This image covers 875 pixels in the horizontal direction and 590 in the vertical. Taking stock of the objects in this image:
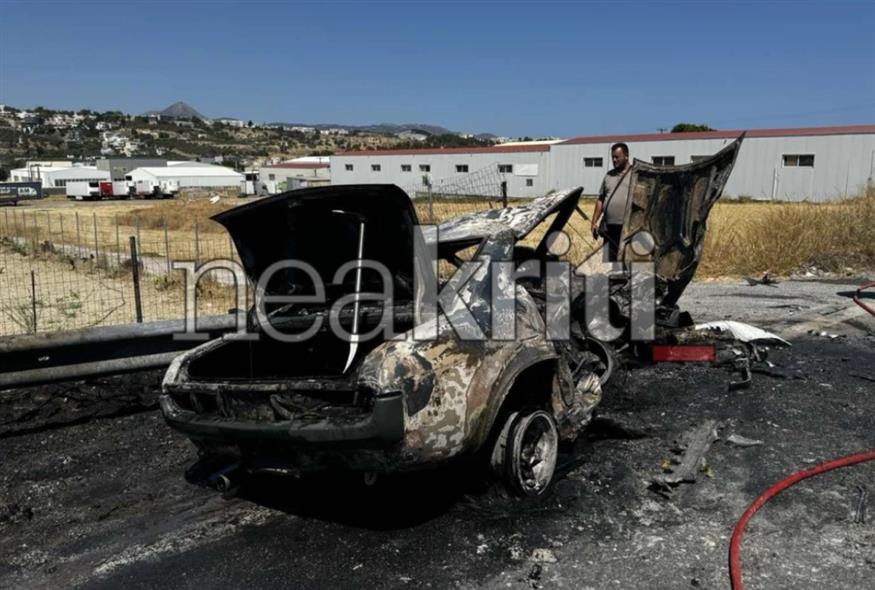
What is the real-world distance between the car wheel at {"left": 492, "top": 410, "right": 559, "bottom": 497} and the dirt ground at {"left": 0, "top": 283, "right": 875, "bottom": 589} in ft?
0.37

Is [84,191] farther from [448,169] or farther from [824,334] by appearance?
[824,334]

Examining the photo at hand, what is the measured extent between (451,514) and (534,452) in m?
0.59

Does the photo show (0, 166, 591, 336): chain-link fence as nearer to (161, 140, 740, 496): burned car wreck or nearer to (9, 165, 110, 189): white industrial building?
(161, 140, 740, 496): burned car wreck

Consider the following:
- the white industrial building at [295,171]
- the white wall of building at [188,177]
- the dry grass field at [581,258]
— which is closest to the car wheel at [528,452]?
the dry grass field at [581,258]

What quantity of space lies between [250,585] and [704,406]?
3.81 m

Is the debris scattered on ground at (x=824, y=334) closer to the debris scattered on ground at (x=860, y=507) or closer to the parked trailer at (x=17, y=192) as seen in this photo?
the debris scattered on ground at (x=860, y=507)

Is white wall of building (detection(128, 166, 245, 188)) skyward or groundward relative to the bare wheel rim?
skyward

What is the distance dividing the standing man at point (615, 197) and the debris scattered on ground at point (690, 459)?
10.2 feet

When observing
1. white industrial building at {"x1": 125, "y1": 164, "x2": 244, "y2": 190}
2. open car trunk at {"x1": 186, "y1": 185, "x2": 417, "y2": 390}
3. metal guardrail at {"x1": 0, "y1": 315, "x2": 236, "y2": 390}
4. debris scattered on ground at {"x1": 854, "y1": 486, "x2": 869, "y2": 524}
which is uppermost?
white industrial building at {"x1": 125, "y1": 164, "x2": 244, "y2": 190}

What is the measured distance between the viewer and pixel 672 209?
7289mm

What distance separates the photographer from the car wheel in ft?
12.9

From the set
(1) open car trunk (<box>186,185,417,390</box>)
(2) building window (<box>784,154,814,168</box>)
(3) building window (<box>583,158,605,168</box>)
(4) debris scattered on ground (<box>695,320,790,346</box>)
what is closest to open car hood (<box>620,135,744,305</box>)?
(4) debris scattered on ground (<box>695,320,790,346</box>)

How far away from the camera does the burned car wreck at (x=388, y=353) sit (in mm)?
3424

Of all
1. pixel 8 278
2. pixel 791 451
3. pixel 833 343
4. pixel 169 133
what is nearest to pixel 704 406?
pixel 791 451
